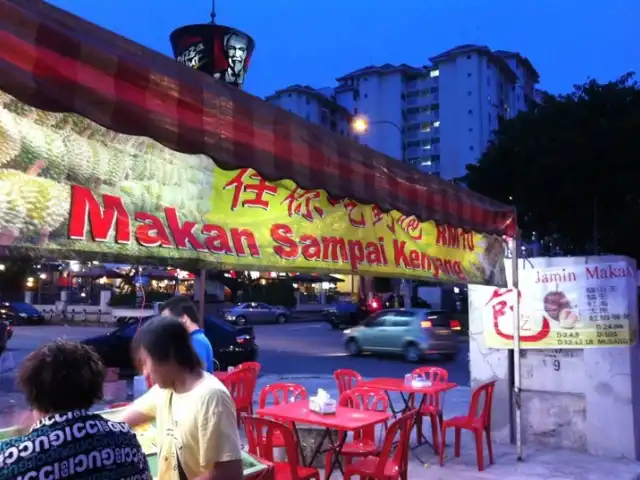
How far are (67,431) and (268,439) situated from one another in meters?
3.30

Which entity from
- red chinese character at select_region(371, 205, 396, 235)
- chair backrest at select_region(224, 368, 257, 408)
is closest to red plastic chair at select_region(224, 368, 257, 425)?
chair backrest at select_region(224, 368, 257, 408)

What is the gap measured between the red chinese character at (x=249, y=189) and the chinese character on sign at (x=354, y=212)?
733mm

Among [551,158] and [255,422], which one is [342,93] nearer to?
[551,158]

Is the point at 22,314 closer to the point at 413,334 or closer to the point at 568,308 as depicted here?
the point at 413,334

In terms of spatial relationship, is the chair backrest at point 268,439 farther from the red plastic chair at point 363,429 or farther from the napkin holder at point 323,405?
the red plastic chair at point 363,429

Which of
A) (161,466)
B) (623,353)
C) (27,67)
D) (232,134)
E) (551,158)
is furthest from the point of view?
(551,158)

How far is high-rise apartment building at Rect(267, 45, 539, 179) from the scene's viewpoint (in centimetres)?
6762

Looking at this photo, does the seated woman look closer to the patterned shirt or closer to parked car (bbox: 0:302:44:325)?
the patterned shirt

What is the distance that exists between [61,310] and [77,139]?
113 ft

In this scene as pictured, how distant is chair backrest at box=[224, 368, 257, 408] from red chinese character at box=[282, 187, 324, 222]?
3955 mm

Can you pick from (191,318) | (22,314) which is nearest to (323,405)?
(191,318)

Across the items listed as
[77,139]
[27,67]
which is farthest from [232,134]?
[27,67]

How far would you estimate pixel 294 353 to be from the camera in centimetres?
1953

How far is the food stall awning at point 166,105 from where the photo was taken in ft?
7.23
